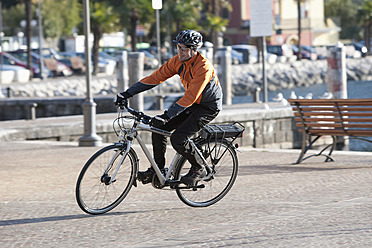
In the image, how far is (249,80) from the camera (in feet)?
190

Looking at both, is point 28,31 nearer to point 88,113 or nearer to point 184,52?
point 88,113

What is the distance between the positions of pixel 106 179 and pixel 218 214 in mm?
1023

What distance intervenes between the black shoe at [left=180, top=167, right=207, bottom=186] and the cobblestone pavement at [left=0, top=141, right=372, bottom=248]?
0.84 ft

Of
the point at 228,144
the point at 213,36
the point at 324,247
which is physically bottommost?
the point at 324,247

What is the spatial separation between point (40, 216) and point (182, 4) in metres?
58.9

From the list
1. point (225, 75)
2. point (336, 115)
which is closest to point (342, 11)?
point (225, 75)

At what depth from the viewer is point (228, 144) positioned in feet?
25.1

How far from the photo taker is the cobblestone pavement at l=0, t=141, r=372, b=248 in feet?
19.8

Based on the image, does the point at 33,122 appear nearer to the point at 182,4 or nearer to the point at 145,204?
the point at 145,204

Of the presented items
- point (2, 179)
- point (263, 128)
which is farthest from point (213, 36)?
point (2, 179)

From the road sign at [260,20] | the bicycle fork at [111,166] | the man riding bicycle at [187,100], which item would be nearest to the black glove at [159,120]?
the man riding bicycle at [187,100]

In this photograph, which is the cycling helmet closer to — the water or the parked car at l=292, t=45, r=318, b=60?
the water

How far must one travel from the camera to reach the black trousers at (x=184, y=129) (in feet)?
23.6

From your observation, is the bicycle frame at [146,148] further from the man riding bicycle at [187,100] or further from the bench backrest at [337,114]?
the bench backrest at [337,114]
